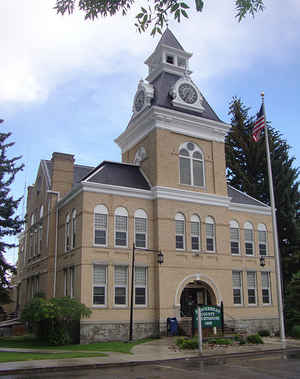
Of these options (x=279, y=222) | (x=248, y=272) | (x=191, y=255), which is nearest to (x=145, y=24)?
(x=191, y=255)

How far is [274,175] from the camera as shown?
4609cm

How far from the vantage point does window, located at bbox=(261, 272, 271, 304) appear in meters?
33.2

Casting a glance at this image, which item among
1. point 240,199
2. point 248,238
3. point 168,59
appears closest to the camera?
point 248,238

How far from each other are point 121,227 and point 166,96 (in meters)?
11.8

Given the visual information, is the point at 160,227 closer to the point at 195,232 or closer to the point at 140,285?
the point at 195,232

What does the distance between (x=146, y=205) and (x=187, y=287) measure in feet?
23.2

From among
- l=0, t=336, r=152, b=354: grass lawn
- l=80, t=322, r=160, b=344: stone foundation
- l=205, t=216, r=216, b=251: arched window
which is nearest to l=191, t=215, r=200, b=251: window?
l=205, t=216, r=216, b=251: arched window

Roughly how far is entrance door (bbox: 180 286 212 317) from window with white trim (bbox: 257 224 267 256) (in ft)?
21.3

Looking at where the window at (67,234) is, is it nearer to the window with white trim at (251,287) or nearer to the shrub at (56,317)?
the shrub at (56,317)

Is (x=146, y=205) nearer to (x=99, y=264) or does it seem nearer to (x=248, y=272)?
(x=99, y=264)

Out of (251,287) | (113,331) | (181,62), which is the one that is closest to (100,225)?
(113,331)

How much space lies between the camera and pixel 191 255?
29.8 metres

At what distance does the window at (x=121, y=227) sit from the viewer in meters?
28.3

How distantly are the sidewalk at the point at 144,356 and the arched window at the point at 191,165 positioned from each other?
11.8 meters
